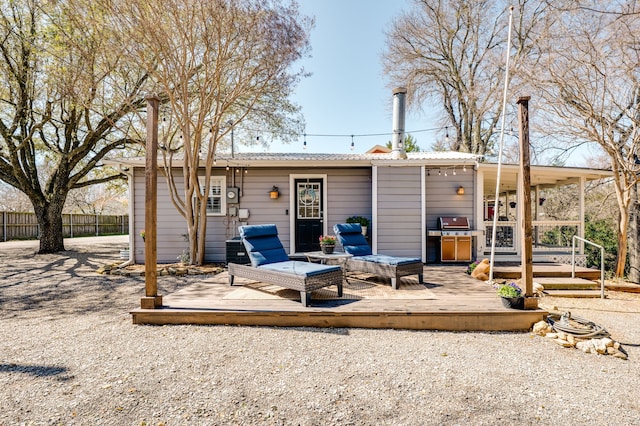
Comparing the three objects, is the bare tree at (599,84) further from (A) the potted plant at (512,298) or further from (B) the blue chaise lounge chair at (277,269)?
(B) the blue chaise lounge chair at (277,269)

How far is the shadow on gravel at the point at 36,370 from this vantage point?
2.75 metres

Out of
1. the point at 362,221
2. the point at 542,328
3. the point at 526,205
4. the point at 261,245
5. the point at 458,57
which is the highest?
the point at 458,57

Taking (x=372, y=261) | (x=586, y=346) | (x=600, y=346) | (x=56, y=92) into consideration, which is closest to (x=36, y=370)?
(x=372, y=261)

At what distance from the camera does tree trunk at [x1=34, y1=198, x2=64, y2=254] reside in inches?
418

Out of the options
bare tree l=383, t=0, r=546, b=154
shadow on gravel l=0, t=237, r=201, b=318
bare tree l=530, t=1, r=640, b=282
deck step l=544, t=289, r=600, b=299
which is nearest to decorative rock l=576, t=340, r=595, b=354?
deck step l=544, t=289, r=600, b=299

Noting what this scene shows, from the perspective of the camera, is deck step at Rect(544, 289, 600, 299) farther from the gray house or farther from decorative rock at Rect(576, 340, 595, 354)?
decorative rock at Rect(576, 340, 595, 354)

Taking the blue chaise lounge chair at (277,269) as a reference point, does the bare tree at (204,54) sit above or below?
above

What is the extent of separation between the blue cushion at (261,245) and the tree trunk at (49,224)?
9.37m

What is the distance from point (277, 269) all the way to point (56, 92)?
30.2 ft

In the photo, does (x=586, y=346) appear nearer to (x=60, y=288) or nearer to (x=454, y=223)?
(x=454, y=223)

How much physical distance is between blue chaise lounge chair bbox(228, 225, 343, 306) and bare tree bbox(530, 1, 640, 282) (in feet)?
22.9

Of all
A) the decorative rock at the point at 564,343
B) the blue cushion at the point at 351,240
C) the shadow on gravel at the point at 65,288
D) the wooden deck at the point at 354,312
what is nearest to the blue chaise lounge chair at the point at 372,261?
the blue cushion at the point at 351,240

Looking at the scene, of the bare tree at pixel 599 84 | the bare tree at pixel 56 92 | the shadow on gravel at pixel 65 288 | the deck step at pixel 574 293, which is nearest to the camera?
the shadow on gravel at pixel 65 288

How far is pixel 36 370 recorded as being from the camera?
111 inches
